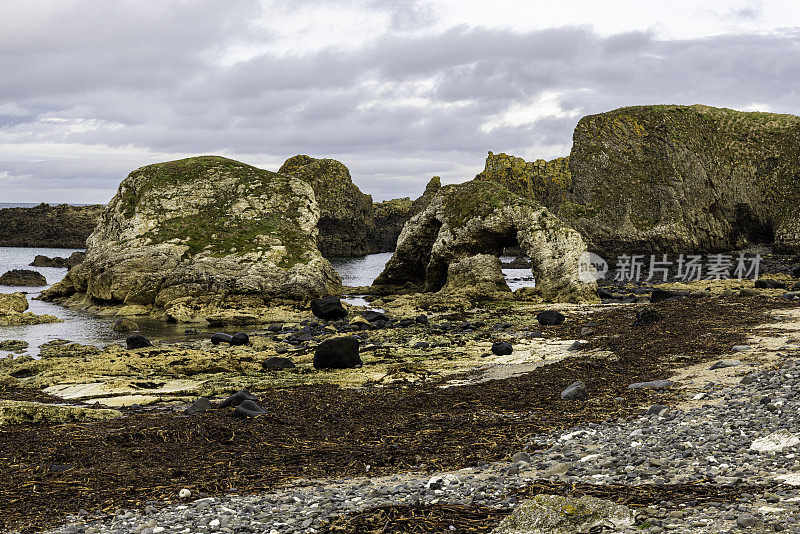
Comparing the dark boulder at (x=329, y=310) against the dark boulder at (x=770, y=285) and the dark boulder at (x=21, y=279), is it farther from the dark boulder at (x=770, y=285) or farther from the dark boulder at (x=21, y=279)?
the dark boulder at (x=21, y=279)

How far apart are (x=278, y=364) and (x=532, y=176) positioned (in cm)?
10149

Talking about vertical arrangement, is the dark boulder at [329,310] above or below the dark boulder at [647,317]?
below

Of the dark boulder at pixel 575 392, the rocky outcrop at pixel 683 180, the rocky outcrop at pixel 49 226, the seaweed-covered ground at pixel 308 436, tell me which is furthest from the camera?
the rocky outcrop at pixel 49 226

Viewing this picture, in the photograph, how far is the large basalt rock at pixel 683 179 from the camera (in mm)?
72500

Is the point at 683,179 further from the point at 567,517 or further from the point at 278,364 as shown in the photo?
the point at 567,517

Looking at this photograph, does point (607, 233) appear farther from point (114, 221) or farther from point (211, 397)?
point (211, 397)

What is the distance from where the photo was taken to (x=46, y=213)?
4882 inches

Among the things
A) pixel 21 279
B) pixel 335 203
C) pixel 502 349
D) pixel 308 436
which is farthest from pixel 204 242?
pixel 335 203

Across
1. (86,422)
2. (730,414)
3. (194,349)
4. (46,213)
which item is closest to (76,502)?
(86,422)

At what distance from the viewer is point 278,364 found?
18.0 metres

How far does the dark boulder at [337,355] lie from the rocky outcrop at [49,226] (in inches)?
4432

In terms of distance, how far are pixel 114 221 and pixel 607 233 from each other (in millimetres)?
53970

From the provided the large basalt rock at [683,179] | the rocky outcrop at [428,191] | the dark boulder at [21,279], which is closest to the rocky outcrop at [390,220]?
the rocky outcrop at [428,191]

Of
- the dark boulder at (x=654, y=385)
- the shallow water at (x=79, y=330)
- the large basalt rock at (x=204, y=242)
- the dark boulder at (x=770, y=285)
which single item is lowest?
the shallow water at (x=79, y=330)
